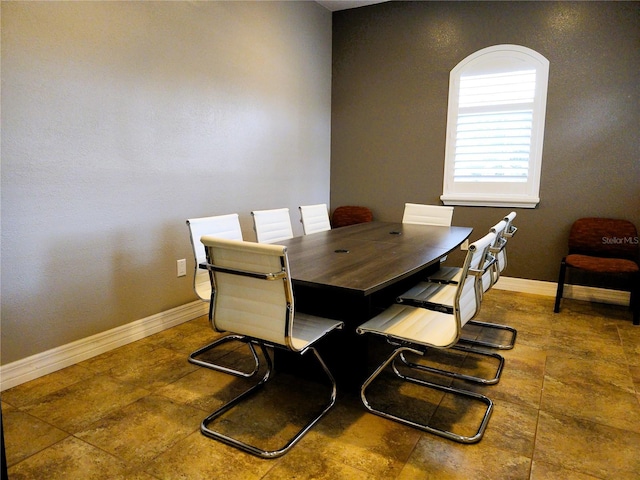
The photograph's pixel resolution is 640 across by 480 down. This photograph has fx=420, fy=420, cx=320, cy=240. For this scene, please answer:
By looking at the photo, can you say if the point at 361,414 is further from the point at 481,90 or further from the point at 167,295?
the point at 481,90

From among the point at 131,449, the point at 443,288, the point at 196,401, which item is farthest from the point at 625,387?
the point at 131,449

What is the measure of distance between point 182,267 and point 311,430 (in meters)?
1.81

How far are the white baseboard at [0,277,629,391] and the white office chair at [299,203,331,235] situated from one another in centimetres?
108

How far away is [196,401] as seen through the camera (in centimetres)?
217

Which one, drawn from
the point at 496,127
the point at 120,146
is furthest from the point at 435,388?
the point at 496,127

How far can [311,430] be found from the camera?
75.7 inches

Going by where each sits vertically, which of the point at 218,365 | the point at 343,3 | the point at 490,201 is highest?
the point at 343,3

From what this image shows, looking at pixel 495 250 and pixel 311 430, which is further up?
pixel 495 250

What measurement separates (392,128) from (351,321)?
10.2 ft

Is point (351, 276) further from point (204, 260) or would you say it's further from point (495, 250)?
point (204, 260)

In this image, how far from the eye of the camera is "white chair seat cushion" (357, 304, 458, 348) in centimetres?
189

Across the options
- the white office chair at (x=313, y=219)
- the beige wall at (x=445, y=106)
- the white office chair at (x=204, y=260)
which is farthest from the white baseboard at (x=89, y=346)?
the beige wall at (x=445, y=106)

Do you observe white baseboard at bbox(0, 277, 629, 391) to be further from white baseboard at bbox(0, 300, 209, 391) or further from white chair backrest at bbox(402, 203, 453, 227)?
white chair backrest at bbox(402, 203, 453, 227)

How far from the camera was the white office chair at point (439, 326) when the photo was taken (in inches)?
71.8
